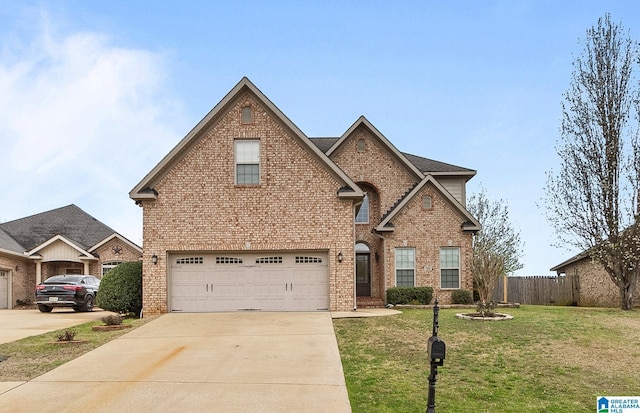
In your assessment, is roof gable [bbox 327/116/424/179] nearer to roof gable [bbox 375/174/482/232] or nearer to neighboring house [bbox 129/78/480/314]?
roof gable [bbox 375/174/482/232]

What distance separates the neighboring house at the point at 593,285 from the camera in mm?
27484

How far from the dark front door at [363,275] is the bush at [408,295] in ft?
13.5

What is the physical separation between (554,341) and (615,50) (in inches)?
628

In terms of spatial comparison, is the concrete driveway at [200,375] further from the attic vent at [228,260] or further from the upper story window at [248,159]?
the upper story window at [248,159]

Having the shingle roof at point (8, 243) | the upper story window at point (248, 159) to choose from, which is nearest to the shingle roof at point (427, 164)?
the upper story window at point (248, 159)

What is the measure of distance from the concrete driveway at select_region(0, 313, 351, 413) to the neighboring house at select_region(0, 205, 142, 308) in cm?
1726

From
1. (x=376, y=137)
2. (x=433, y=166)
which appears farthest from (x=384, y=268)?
(x=433, y=166)

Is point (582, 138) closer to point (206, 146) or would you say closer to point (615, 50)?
point (615, 50)

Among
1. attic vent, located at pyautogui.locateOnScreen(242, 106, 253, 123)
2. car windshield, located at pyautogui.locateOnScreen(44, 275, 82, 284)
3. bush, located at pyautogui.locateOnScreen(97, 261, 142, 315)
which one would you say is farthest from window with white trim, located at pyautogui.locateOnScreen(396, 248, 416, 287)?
car windshield, located at pyautogui.locateOnScreen(44, 275, 82, 284)

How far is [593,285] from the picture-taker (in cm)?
2880

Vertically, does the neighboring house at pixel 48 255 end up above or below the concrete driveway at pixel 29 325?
above

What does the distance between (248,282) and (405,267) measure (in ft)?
25.6

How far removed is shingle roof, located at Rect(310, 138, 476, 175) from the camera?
28688 mm

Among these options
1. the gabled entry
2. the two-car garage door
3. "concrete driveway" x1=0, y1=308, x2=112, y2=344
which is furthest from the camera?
the gabled entry
